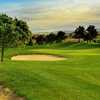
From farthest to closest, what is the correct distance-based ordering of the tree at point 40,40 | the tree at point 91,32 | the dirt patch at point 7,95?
the tree at point 40,40 → the tree at point 91,32 → the dirt patch at point 7,95

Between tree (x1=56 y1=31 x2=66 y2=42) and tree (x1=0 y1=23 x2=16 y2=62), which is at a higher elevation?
tree (x1=0 y1=23 x2=16 y2=62)

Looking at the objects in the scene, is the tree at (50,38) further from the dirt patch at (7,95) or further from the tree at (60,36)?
the dirt patch at (7,95)

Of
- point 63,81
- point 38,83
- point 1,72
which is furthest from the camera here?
point 1,72

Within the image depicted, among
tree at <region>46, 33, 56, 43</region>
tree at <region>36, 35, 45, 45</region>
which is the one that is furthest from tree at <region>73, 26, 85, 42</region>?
tree at <region>36, 35, 45, 45</region>

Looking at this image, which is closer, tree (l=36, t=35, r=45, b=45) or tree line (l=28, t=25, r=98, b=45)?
tree line (l=28, t=25, r=98, b=45)

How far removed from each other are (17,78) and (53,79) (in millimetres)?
2489

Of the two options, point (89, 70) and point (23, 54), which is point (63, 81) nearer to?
point (89, 70)

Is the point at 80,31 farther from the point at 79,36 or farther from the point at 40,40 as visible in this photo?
the point at 40,40

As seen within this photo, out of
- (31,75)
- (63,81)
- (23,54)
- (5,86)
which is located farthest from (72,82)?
(23,54)

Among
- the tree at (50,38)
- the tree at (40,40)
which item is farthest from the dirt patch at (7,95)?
the tree at (50,38)

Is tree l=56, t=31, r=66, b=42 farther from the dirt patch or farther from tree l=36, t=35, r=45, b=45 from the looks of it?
the dirt patch

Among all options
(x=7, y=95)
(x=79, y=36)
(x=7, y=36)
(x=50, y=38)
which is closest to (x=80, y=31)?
(x=79, y=36)

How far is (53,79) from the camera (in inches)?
869

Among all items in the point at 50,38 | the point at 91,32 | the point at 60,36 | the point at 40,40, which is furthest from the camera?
the point at 60,36
